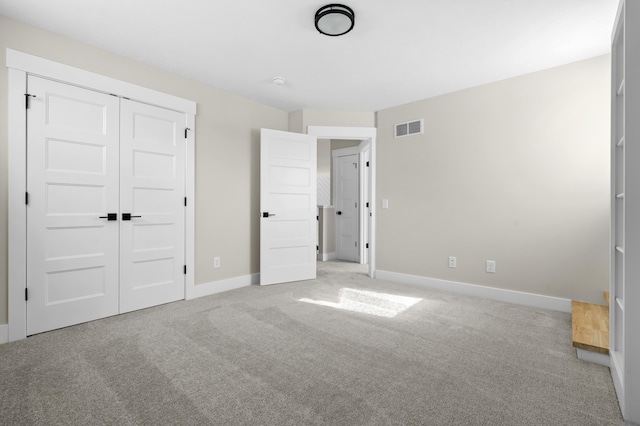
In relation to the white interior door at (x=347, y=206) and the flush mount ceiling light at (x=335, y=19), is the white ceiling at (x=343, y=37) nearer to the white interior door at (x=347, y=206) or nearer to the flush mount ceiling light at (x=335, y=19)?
the flush mount ceiling light at (x=335, y=19)

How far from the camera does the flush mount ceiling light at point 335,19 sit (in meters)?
2.25

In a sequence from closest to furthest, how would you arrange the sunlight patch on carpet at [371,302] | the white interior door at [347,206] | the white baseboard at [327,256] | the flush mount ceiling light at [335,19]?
1. the flush mount ceiling light at [335,19]
2. the sunlight patch on carpet at [371,302]
3. the white interior door at [347,206]
4. the white baseboard at [327,256]

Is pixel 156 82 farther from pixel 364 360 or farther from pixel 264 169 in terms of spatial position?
pixel 364 360

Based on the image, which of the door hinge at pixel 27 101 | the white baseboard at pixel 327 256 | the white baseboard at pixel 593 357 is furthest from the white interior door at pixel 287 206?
the white baseboard at pixel 593 357

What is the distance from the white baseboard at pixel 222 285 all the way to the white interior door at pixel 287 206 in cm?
18

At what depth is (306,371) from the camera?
1.95 metres

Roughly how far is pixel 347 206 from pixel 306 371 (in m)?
4.53

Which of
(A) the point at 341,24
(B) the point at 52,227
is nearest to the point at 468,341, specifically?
(A) the point at 341,24

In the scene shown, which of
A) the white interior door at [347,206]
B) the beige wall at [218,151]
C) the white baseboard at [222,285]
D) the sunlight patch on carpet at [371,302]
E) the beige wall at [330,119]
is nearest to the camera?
the beige wall at [218,151]

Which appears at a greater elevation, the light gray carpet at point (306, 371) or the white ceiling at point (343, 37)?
the white ceiling at point (343, 37)

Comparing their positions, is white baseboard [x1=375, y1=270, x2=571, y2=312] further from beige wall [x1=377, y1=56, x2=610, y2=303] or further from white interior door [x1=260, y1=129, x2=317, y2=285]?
white interior door [x1=260, y1=129, x2=317, y2=285]

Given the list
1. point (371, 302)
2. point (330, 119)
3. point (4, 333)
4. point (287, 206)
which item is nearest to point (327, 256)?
point (287, 206)

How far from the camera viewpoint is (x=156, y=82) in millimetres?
3254

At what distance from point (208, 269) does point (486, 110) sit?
11.9ft
